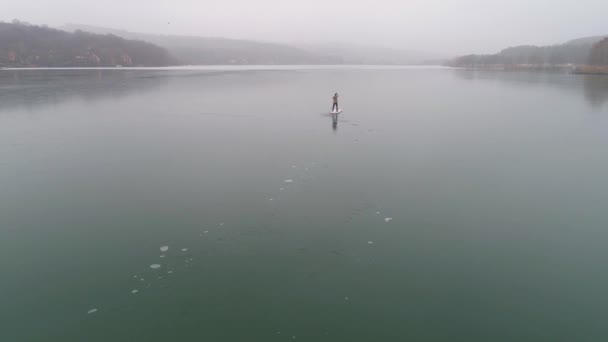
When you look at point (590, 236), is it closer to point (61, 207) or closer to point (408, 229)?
point (408, 229)

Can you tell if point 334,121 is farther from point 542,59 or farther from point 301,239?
point 542,59

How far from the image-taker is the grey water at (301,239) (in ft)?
12.9

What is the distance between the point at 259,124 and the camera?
1498 cm

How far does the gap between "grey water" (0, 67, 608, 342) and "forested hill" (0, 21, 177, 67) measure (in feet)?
278

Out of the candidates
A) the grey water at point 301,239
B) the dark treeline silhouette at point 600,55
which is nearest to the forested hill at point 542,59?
the dark treeline silhouette at point 600,55

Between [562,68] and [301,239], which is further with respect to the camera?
[562,68]

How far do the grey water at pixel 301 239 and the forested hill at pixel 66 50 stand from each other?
8475 cm

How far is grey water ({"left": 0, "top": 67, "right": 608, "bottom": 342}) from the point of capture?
3.93 m

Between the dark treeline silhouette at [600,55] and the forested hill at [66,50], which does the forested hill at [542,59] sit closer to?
the dark treeline silhouette at [600,55]

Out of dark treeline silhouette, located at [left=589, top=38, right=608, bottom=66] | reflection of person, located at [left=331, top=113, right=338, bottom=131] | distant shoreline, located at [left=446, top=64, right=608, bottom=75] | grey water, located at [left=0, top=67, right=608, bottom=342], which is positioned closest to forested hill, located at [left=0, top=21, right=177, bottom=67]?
reflection of person, located at [left=331, top=113, right=338, bottom=131]

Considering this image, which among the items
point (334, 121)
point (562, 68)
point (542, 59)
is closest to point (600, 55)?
point (562, 68)

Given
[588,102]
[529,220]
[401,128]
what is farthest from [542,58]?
[529,220]

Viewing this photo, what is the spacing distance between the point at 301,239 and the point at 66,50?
332ft

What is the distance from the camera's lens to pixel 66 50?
86000 mm
